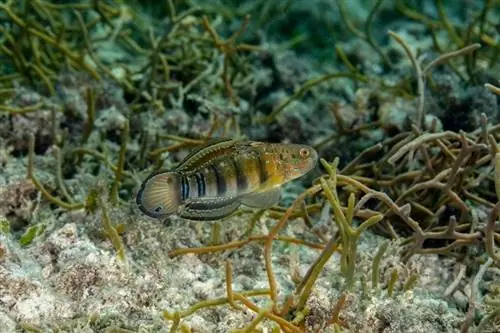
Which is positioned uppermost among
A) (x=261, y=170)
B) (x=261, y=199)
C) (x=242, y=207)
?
(x=261, y=170)

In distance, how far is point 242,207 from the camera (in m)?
3.68

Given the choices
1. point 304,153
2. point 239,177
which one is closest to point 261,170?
point 239,177

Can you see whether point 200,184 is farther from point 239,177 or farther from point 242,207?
point 242,207

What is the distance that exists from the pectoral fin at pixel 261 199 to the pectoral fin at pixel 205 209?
93 millimetres

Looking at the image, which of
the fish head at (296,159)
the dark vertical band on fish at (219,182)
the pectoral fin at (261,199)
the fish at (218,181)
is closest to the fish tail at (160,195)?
the fish at (218,181)

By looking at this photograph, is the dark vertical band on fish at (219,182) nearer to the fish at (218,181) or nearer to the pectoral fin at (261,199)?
the fish at (218,181)

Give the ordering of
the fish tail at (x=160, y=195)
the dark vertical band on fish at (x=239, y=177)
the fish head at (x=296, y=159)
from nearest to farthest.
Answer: the fish tail at (x=160, y=195) → the dark vertical band on fish at (x=239, y=177) → the fish head at (x=296, y=159)

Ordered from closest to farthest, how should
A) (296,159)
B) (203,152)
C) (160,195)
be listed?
(160,195)
(203,152)
(296,159)

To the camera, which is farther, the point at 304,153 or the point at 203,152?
the point at 304,153

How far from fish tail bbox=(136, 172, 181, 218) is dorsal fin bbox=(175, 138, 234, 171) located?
66 mm

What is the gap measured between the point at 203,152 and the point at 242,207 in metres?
1.12

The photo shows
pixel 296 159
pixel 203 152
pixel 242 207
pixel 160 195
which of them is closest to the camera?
pixel 160 195

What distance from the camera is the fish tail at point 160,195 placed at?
2.49 meters

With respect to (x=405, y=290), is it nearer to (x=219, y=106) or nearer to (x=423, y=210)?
(x=423, y=210)
